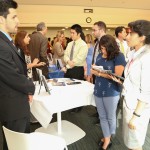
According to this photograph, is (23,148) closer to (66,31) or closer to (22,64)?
(22,64)

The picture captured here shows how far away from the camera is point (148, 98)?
1.58 metres

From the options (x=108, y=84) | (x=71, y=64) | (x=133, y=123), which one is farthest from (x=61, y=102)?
(x=71, y=64)

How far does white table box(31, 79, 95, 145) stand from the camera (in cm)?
226

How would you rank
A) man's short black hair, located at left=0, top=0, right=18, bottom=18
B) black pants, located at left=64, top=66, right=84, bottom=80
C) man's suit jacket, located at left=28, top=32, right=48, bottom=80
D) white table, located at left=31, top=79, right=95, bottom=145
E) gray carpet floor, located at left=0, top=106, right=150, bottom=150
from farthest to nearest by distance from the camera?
man's suit jacket, located at left=28, top=32, right=48, bottom=80, black pants, located at left=64, top=66, right=84, bottom=80, gray carpet floor, located at left=0, top=106, right=150, bottom=150, white table, located at left=31, top=79, right=95, bottom=145, man's short black hair, located at left=0, top=0, right=18, bottom=18

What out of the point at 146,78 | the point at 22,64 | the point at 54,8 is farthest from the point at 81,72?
the point at 54,8

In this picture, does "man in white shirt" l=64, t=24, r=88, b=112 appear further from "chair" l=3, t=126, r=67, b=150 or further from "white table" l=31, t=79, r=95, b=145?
"chair" l=3, t=126, r=67, b=150

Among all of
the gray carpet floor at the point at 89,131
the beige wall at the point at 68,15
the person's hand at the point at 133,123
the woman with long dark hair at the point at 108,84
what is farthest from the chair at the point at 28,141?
the beige wall at the point at 68,15

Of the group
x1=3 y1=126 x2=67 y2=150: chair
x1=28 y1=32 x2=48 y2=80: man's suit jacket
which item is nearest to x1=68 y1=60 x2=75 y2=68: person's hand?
x1=28 y1=32 x2=48 y2=80: man's suit jacket

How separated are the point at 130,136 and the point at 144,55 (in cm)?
67

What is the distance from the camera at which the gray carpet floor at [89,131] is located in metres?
2.62

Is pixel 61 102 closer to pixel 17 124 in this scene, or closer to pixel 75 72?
pixel 17 124

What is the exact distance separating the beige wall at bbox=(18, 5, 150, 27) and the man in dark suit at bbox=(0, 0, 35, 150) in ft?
25.1

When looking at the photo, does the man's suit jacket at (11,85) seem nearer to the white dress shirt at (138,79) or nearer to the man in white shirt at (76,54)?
the white dress shirt at (138,79)

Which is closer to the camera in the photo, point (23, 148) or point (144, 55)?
point (23, 148)
